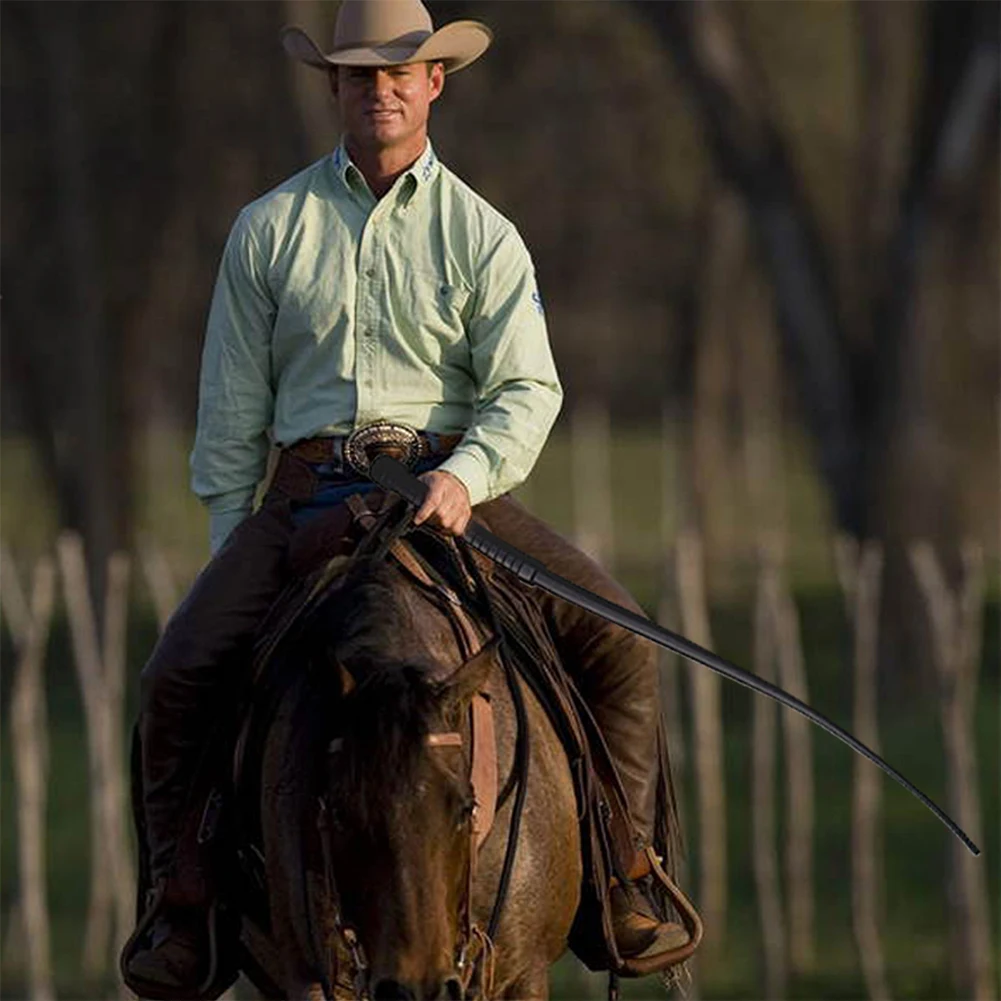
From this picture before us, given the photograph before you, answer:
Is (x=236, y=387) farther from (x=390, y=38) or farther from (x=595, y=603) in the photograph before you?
(x=595, y=603)

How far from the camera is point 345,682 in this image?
6.41 metres

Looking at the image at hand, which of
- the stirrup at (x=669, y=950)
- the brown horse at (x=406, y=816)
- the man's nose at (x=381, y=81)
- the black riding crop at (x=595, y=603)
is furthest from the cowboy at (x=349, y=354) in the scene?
the stirrup at (x=669, y=950)

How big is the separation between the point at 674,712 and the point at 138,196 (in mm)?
14191

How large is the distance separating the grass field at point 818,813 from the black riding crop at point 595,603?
28.1 ft

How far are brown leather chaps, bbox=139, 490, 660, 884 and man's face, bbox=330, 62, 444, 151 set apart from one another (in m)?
0.85

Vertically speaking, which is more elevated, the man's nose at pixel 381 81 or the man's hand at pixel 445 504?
the man's nose at pixel 381 81

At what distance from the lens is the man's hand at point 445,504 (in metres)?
6.87

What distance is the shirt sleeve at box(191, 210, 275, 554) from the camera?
23.9ft

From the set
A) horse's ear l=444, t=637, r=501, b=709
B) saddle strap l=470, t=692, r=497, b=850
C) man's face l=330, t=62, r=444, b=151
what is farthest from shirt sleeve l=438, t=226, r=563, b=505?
horse's ear l=444, t=637, r=501, b=709

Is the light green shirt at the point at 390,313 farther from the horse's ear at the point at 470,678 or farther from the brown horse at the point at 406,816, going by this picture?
the horse's ear at the point at 470,678

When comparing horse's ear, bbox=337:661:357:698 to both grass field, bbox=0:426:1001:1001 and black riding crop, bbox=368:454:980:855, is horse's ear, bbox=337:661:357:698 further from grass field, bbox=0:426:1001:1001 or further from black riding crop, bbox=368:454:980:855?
grass field, bbox=0:426:1001:1001

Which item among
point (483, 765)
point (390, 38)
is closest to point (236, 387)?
point (390, 38)

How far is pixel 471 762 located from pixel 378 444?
2.80 feet

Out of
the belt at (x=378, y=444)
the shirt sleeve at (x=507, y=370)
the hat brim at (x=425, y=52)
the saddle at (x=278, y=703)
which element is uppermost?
the hat brim at (x=425, y=52)
